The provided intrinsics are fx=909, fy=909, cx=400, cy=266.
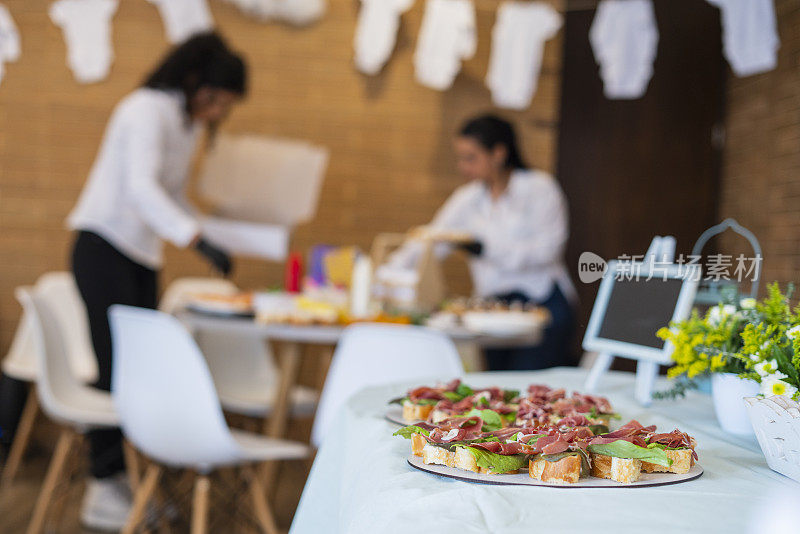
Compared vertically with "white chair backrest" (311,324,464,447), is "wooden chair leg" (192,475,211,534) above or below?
below

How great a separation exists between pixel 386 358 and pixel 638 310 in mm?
993

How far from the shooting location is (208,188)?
3799 mm

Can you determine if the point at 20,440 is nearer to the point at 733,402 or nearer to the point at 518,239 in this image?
the point at 518,239

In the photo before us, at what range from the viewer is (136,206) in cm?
306

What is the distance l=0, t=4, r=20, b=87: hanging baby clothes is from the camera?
4.29 metres

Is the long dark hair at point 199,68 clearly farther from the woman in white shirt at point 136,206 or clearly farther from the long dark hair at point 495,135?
the long dark hair at point 495,135

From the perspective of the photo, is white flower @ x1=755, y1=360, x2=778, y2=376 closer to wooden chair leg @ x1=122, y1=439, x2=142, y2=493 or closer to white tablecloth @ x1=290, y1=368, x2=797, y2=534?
white tablecloth @ x1=290, y1=368, x2=797, y2=534

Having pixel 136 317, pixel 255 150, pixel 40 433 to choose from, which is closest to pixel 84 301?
pixel 136 317

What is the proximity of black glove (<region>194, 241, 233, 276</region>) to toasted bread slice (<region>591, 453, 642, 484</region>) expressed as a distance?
7.50ft

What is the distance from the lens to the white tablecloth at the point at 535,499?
2.28 feet

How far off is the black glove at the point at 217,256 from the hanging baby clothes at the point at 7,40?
1991 mm

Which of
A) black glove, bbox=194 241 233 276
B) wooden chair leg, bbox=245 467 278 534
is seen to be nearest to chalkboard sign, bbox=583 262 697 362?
wooden chair leg, bbox=245 467 278 534

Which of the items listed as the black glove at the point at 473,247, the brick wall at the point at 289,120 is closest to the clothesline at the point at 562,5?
the brick wall at the point at 289,120

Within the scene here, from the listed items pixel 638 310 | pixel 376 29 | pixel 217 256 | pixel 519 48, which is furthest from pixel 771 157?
pixel 638 310
